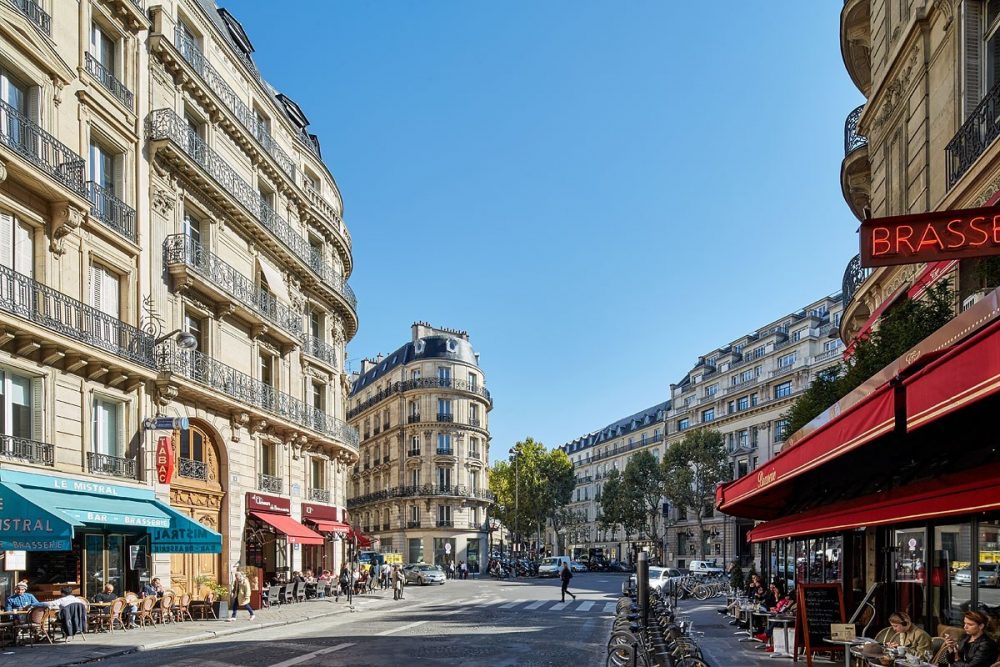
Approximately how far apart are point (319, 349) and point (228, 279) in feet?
29.5

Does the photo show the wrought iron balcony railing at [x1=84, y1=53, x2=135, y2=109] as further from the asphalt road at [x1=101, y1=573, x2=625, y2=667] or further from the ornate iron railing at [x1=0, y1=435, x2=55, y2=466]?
the asphalt road at [x1=101, y1=573, x2=625, y2=667]

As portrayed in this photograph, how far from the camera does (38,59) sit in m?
19.5

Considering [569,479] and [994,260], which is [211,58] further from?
[569,479]

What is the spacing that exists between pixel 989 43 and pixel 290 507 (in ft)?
84.3

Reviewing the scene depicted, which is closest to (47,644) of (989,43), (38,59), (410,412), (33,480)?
(33,480)

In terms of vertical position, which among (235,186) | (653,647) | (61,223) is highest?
(235,186)

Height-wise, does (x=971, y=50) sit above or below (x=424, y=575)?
above

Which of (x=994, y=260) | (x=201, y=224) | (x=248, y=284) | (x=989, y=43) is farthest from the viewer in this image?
(x=248, y=284)

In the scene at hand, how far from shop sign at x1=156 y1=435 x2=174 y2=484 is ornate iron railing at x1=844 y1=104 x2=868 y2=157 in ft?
57.0

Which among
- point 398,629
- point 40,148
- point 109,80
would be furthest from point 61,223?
point 398,629

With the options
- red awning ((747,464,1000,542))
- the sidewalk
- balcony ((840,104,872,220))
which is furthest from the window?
balcony ((840,104,872,220))

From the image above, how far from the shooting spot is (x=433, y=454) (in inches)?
2837

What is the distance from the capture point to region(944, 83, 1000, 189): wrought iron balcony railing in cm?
1215

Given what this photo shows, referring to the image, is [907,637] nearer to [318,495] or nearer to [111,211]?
[111,211]
